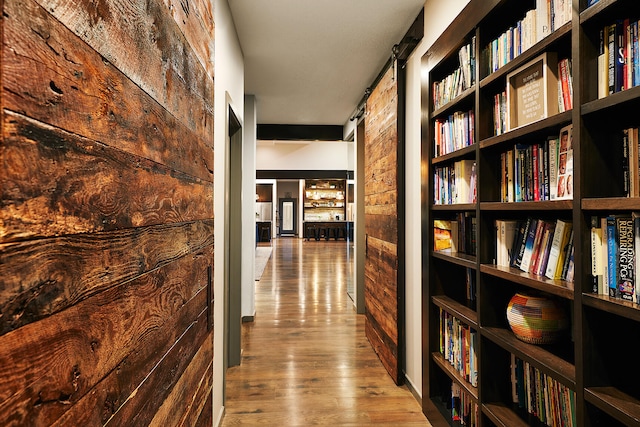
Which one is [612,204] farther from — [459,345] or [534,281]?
[459,345]

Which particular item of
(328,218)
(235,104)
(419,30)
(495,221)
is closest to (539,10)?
(495,221)

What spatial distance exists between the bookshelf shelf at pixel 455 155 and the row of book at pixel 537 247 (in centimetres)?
38

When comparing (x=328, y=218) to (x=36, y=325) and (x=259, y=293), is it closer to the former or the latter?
(x=259, y=293)

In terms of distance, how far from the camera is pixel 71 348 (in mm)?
708

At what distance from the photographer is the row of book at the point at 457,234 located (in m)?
2.11

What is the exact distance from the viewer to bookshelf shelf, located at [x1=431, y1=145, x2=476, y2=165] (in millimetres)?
1888

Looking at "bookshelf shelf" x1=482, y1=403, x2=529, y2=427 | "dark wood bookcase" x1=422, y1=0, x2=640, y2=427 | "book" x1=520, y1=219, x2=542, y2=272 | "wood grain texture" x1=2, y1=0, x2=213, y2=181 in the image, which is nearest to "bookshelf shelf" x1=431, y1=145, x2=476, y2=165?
"dark wood bookcase" x1=422, y1=0, x2=640, y2=427

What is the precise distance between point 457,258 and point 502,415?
29.2 inches

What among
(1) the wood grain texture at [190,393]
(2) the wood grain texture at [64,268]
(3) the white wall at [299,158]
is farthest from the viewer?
(3) the white wall at [299,158]

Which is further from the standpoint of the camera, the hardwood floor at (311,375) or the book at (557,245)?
the hardwood floor at (311,375)

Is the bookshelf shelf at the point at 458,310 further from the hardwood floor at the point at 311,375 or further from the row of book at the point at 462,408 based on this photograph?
the hardwood floor at the point at 311,375

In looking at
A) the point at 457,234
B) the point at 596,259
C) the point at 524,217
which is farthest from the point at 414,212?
the point at 596,259

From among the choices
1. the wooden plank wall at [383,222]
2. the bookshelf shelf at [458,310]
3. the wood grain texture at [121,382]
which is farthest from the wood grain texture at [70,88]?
the wooden plank wall at [383,222]

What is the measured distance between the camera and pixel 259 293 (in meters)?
5.86
